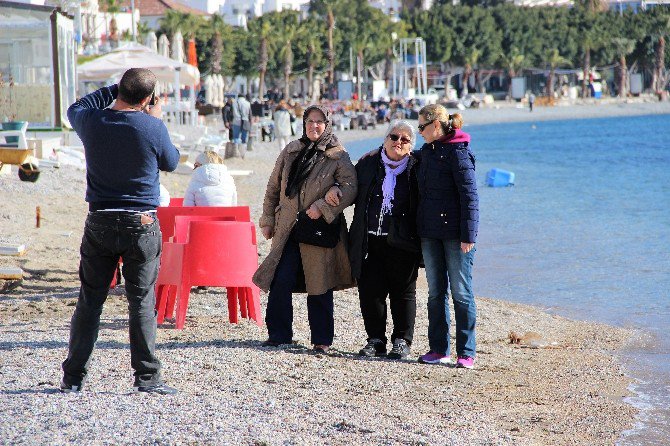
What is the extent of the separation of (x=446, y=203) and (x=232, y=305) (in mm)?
2015

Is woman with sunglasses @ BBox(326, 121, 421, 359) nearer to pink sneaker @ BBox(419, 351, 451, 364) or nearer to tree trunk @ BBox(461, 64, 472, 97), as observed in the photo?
pink sneaker @ BBox(419, 351, 451, 364)

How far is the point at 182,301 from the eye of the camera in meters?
7.62

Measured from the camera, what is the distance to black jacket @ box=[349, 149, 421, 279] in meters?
7.02

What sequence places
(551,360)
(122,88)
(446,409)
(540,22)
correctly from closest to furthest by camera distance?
→ 1. (122,88)
2. (446,409)
3. (551,360)
4. (540,22)

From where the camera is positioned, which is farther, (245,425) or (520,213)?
(520,213)

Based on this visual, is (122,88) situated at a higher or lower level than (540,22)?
lower

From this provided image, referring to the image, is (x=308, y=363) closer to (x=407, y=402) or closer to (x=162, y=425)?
(x=407, y=402)

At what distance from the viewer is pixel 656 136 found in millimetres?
70812

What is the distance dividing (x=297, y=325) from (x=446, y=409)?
8.38 ft

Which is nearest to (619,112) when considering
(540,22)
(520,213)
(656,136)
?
(540,22)

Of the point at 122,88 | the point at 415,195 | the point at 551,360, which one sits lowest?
the point at 551,360

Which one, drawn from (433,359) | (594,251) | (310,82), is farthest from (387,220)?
(310,82)

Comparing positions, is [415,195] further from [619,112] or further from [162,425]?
[619,112]

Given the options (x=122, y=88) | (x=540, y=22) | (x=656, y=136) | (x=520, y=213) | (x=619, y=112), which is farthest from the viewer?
(x=540, y=22)
